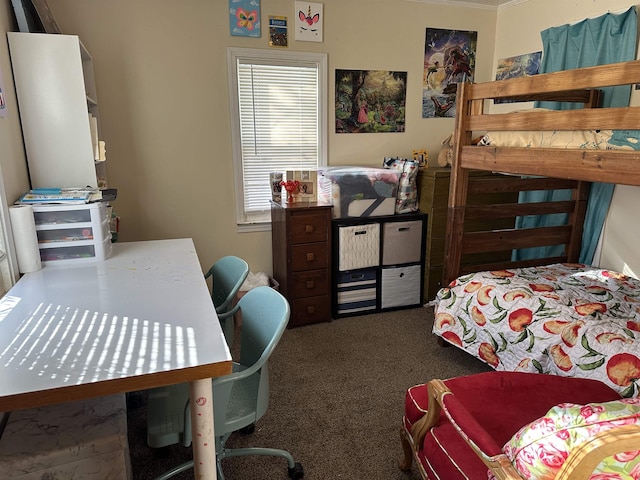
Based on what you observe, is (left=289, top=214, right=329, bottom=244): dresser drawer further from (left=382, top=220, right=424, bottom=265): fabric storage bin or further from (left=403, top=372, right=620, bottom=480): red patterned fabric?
(left=403, top=372, right=620, bottom=480): red patterned fabric

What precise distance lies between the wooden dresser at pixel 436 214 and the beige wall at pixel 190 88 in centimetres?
56

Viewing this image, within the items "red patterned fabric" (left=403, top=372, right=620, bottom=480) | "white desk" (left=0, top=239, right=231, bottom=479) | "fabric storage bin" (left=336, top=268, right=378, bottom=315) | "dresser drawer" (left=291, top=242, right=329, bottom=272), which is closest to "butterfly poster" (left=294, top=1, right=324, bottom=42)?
"dresser drawer" (left=291, top=242, right=329, bottom=272)

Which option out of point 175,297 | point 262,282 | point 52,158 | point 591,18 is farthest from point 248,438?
point 591,18

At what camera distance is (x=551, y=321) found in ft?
7.11

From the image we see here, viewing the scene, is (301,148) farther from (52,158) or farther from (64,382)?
(64,382)

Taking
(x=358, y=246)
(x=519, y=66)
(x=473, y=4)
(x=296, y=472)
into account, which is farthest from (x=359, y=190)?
(x=296, y=472)

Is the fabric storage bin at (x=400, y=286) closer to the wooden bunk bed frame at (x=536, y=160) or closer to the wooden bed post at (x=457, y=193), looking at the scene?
the wooden bunk bed frame at (x=536, y=160)

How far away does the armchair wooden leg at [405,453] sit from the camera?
1.76 m

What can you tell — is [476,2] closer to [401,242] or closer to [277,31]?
[277,31]

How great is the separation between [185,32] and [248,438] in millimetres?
2643

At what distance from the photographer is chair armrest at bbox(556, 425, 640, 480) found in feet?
3.07

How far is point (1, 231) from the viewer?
1790mm

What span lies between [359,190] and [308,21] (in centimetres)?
133

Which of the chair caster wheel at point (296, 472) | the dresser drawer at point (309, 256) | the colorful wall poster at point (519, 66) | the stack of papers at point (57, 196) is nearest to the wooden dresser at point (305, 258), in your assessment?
the dresser drawer at point (309, 256)
